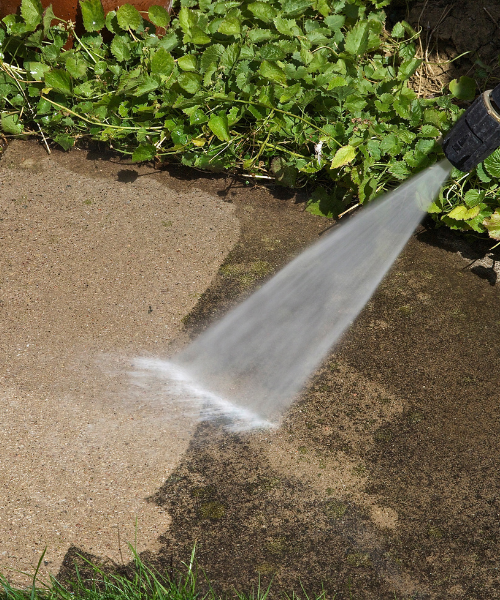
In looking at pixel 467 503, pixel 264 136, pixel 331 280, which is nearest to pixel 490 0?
pixel 264 136

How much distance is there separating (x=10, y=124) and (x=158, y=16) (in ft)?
2.80

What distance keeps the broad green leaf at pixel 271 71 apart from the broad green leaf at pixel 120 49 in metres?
0.66

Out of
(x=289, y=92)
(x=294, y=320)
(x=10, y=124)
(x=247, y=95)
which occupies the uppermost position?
(x=289, y=92)

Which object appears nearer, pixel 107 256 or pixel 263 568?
pixel 263 568

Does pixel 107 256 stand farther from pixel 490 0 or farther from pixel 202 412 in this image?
pixel 490 0

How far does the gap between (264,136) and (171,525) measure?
1.71 m

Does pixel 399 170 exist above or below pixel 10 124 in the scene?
above

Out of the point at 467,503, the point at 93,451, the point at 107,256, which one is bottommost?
the point at 93,451

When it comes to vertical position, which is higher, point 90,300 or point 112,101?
point 112,101

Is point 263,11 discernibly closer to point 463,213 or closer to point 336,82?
point 336,82

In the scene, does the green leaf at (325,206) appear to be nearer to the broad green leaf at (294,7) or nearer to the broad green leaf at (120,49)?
the broad green leaf at (294,7)

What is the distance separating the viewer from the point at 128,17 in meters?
2.67

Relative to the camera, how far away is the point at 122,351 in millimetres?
2010

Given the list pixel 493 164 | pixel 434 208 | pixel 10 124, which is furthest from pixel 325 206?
pixel 10 124
